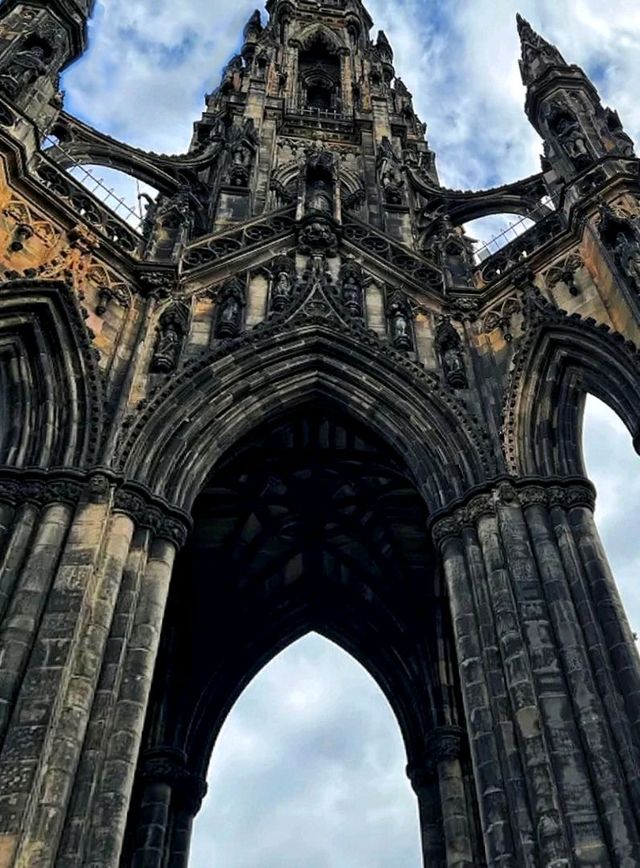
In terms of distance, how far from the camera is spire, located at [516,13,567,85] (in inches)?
715

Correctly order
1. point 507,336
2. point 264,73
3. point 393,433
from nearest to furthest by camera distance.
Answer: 1. point 393,433
2. point 507,336
3. point 264,73

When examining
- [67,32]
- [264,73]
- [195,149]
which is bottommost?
[67,32]

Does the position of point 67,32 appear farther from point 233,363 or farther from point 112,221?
point 233,363

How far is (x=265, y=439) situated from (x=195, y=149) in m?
11.0

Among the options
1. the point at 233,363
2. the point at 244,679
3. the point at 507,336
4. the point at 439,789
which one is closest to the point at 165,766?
the point at 244,679

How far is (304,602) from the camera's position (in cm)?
1823

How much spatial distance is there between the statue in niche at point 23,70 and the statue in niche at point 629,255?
32.9 ft

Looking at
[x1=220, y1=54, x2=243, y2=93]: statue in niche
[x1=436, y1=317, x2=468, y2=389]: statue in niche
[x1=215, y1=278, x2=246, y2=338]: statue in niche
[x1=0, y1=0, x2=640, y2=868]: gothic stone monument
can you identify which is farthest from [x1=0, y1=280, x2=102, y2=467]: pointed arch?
[x1=220, y1=54, x2=243, y2=93]: statue in niche

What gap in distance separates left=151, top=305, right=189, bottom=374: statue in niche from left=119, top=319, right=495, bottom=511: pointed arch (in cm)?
41

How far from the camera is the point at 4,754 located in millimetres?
7984

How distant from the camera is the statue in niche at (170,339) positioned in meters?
12.6

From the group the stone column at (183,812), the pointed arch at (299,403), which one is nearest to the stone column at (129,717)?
the pointed arch at (299,403)

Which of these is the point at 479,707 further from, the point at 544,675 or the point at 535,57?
the point at 535,57

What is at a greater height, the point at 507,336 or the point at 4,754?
the point at 507,336
